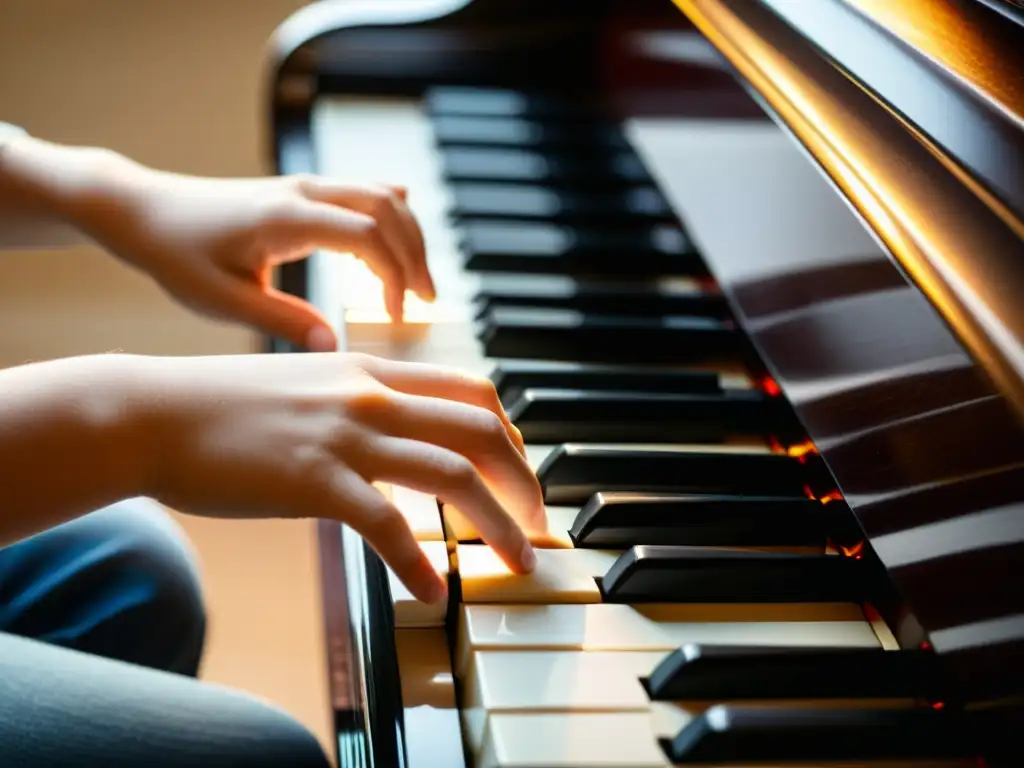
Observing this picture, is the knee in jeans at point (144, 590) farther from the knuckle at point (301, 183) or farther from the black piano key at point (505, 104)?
the black piano key at point (505, 104)

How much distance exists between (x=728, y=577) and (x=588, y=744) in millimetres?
151

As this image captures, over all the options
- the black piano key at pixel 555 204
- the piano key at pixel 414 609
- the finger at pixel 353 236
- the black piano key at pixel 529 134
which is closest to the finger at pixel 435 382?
the piano key at pixel 414 609

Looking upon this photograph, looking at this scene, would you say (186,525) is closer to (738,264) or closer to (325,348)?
(325,348)

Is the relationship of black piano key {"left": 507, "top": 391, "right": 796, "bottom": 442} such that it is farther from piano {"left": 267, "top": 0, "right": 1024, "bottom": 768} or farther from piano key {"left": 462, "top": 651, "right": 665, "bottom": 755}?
piano key {"left": 462, "top": 651, "right": 665, "bottom": 755}

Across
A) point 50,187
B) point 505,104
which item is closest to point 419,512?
point 50,187

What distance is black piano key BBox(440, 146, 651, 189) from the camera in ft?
3.54

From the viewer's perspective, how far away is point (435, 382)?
68 centimetres

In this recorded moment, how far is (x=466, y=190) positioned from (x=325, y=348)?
0.25 m

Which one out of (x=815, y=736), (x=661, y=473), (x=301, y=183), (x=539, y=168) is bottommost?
(x=815, y=736)

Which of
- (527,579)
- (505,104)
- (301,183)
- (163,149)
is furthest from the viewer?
(163,149)

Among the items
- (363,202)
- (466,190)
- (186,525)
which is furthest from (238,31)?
(363,202)

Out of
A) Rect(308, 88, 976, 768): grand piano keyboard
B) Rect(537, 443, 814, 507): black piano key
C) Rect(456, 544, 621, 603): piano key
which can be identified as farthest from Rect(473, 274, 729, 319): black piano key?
Rect(456, 544, 621, 603): piano key

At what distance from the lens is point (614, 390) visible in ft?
2.75

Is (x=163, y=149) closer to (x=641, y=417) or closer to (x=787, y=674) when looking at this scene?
(x=641, y=417)
